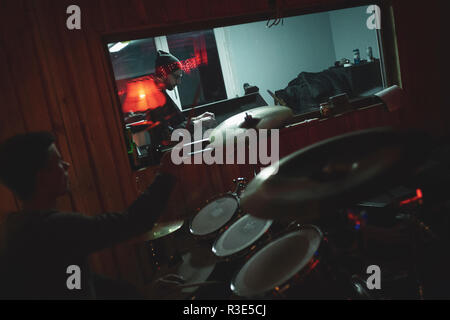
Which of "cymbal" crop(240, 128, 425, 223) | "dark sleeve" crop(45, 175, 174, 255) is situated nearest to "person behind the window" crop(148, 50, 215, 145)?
"dark sleeve" crop(45, 175, 174, 255)

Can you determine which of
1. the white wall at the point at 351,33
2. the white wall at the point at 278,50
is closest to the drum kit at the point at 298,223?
the white wall at the point at 351,33

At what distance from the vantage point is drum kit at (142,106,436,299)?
1084 millimetres

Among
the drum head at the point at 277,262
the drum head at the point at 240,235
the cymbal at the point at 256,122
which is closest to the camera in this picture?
the drum head at the point at 277,262

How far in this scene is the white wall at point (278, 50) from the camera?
7.33 meters

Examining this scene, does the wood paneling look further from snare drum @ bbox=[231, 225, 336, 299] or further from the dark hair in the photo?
snare drum @ bbox=[231, 225, 336, 299]

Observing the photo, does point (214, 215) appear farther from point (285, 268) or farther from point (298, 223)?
point (285, 268)

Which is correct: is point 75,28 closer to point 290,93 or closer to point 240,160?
point 240,160

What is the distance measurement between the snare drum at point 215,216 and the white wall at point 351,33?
5.05 m

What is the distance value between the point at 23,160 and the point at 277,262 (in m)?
1.23

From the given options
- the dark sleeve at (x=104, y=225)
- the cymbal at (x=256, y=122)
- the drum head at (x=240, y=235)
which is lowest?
the drum head at (x=240, y=235)

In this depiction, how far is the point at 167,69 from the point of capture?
4117 mm

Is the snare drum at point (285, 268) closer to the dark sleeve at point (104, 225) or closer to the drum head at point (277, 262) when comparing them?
the drum head at point (277, 262)

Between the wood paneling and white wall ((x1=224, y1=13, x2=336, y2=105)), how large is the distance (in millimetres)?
3863

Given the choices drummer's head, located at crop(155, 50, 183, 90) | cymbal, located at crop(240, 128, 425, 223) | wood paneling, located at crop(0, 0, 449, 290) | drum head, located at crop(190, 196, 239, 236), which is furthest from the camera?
drummer's head, located at crop(155, 50, 183, 90)
